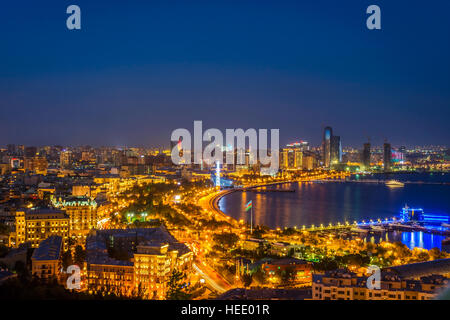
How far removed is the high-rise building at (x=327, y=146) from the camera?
28.9 m

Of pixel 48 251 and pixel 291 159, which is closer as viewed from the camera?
pixel 48 251

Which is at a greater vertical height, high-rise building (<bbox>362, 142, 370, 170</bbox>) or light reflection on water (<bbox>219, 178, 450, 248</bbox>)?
high-rise building (<bbox>362, 142, 370, 170</bbox>)

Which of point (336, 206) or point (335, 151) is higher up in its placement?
point (335, 151)

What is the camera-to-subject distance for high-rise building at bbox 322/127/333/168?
1137 inches

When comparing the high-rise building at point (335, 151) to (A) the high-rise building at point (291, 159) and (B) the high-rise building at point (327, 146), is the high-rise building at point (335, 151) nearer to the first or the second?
(B) the high-rise building at point (327, 146)

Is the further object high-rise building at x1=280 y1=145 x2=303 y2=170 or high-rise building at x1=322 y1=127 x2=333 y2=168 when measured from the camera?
high-rise building at x1=322 y1=127 x2=333 y2=168

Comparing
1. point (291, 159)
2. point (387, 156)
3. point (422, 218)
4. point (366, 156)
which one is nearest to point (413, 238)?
point (422, 218)

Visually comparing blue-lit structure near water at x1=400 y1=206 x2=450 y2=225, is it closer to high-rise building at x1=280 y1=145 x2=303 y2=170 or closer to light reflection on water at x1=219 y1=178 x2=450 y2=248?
light reflection on water at x1=219 y1=178 x2=450 y2=248

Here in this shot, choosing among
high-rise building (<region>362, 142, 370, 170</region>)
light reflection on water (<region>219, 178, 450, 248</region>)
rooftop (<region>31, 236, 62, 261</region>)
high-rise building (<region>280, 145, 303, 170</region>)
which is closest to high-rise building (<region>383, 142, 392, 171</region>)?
high-rise building (<region>362, 142, 370, 170</region>)

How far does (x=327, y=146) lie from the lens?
96.5ft

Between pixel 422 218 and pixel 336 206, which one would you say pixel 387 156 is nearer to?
pixel 336 206

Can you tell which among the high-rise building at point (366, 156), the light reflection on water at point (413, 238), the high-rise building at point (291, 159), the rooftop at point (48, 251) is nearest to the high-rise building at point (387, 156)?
the high-rise building at point (366, 156)

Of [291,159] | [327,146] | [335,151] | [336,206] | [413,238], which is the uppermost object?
[327,146]
